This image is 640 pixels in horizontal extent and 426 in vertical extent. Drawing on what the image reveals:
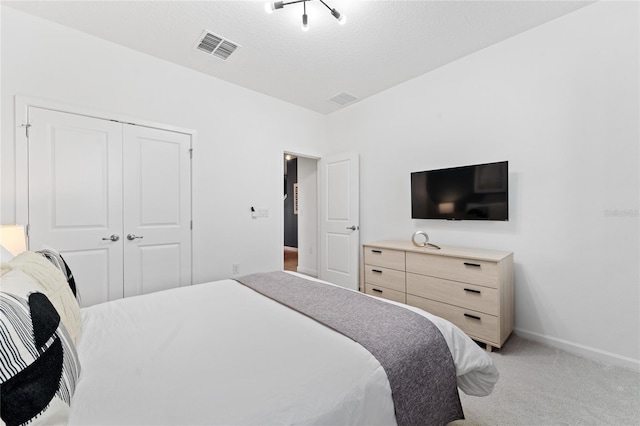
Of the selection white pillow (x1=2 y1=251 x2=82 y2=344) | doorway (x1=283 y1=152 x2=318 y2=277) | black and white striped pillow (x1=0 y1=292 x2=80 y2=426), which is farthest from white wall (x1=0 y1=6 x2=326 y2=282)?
black and white striped pillow (x1=0 y1=292 x2=80 y2=426)

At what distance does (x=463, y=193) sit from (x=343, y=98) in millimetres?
2142

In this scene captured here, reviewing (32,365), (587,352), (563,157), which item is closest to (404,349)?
(32,365)

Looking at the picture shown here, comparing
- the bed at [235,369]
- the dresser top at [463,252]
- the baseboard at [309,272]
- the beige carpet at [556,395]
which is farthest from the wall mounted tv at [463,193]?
the baseboard at [309,272]

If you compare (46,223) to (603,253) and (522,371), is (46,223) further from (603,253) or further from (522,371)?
(603,253)

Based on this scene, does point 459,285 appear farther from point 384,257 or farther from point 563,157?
point 563,157

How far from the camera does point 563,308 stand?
235cm

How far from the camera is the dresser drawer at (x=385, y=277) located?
290 centimetres

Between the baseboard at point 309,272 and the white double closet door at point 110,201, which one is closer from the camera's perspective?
the white double closet door at point 110,201

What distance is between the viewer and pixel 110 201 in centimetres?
266

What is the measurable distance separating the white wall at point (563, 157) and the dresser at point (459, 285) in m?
0.30

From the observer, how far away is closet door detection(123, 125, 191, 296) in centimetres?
277

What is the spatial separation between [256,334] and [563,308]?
264 centimetres

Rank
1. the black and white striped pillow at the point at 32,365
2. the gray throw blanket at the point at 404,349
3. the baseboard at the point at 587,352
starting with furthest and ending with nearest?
the baseboard at the point at 587,352 < the gray throw blanket at the point at 404,349 < the black and white striped pillow at the point at 32,365

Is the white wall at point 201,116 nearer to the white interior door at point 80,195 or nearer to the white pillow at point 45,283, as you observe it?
the white interior door at point 80,195
